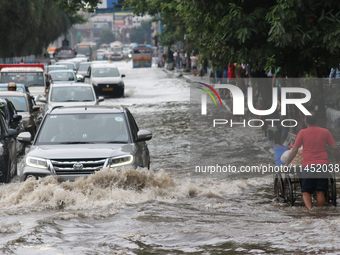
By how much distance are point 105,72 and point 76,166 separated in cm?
2531

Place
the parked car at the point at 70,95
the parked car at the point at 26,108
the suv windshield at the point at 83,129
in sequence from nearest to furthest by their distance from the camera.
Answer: the suv windshield at the point at 83,129
the parked car at the point at 26,108
the parked car at the point at 70,95

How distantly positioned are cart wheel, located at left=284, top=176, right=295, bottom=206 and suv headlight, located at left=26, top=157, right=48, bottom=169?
3564 millimetres

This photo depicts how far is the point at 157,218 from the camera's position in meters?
8.12

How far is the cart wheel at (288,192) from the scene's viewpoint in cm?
856

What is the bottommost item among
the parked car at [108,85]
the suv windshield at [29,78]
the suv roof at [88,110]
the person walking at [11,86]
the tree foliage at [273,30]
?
the parked car at [108,85]

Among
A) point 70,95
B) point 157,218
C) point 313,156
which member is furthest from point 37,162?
point 70,95

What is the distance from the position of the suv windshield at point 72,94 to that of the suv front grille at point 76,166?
10225mm

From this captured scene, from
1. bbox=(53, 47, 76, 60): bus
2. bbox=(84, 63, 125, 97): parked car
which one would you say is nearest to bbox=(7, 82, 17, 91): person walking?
bbox=(84, 63, 125, 97): parked car

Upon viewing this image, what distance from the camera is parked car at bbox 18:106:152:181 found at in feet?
29.2

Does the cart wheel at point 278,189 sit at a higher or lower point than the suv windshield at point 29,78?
lower

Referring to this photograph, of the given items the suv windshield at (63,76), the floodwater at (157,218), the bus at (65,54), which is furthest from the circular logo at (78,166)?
the bus at (65,54)

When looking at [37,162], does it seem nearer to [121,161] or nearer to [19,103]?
[121,161]

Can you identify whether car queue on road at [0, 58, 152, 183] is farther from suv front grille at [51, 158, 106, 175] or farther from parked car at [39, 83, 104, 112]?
parked car at [39, 83, 104, 112]

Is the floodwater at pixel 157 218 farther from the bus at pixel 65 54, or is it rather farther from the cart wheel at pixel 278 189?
the bus at pixel 65 54
